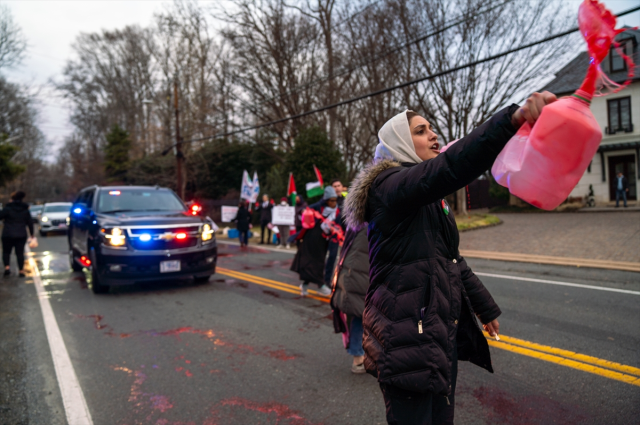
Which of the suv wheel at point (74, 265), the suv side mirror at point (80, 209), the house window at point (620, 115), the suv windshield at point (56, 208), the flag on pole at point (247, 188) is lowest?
the suv wheel at point (74, 265)

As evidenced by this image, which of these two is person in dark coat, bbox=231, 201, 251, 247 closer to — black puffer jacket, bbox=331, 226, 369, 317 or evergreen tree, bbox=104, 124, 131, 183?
black puffer jacket, bbox=331, 226, 369, 317

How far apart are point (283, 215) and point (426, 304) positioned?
49.3 feet

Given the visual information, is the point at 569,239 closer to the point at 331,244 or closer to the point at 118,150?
the point at 331,244

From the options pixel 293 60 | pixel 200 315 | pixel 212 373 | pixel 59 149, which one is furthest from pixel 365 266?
pixel 59 149

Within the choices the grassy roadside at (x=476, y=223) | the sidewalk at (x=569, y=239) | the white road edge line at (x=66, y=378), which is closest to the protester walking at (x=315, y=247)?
the white road edge line at (x=66, y=378)

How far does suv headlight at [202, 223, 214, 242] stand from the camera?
865 cm

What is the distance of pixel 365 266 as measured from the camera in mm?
4090

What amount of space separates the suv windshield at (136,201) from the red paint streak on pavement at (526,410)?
7318mm

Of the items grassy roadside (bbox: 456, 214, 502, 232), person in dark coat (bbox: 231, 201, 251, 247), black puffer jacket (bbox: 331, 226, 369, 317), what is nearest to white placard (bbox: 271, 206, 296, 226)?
person in dark coat (bbox: 231, 201, 251, 247)

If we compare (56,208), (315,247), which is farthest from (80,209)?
(56,208)

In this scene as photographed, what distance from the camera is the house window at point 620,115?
2450cm

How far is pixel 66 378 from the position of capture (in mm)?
4371

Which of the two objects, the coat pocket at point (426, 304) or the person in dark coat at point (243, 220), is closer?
the coat pocket at point (426, 304)

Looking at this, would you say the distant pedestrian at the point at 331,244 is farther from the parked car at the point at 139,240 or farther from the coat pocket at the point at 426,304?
the coat pocket at the point at 426,304
